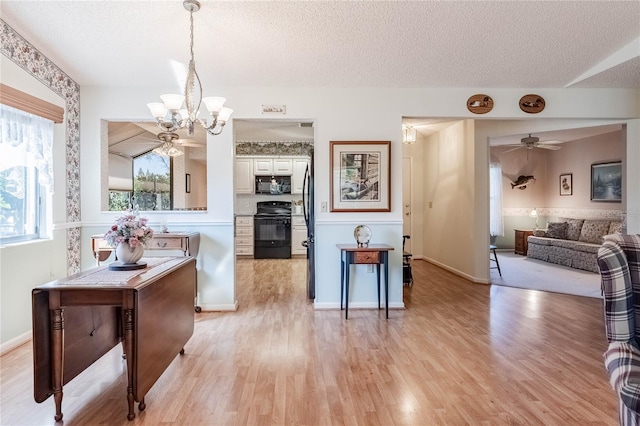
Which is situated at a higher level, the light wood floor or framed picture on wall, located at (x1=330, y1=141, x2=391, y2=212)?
framed picture on wall, located at (x1=330, y1=141, x2=391, y2=212)

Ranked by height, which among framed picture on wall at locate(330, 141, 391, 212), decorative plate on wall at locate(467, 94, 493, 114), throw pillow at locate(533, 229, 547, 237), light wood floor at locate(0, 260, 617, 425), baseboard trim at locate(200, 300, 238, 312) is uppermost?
decorative plate on wall at locate(467, 94, 493, 114)

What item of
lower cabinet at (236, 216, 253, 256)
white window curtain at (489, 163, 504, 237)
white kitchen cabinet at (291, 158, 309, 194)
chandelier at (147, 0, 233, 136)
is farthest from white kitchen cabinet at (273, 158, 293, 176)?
chandelier at (147, 0, 233, 136)

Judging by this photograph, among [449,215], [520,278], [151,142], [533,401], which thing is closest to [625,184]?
[520,278]

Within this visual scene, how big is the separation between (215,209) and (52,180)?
146 cm

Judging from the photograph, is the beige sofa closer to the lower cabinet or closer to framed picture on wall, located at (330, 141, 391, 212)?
framed picture on wall, located at (330, 141, 391, 212)

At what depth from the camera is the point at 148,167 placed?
575 cm

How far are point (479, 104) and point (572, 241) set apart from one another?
13.5 feet

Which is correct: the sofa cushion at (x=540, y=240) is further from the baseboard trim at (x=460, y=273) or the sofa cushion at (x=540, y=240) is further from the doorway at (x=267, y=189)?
the doorway at (x=267, y=189)

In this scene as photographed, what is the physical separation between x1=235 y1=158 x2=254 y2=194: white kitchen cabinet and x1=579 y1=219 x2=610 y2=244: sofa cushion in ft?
20.9

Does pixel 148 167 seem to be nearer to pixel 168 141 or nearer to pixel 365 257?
pixel 168 141

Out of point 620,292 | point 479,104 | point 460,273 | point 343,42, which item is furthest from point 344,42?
point 460,273

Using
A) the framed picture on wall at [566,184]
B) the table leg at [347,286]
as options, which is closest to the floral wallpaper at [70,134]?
the table leg at [347,286]

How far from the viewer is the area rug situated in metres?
4.68

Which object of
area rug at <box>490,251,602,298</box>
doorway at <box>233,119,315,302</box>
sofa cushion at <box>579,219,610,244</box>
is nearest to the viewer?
area rug at <box>490,251,602,298</box>
